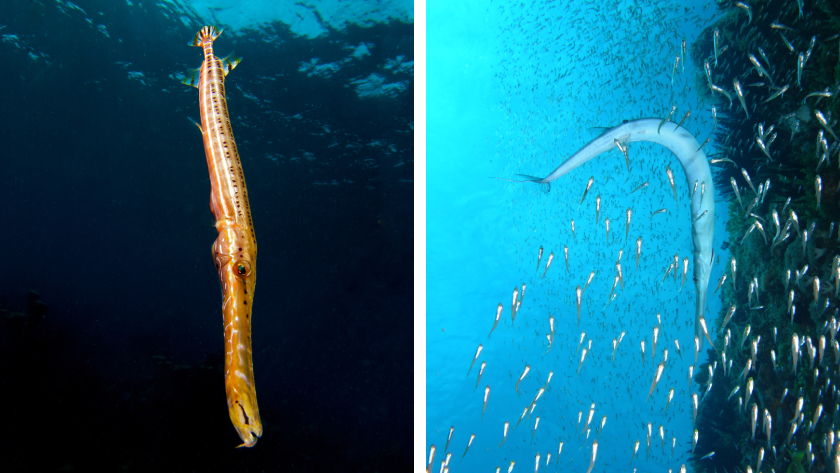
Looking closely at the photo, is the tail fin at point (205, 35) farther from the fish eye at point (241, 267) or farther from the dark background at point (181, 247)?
the dark background at point (181, 247)

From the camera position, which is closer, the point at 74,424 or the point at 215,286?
the point at 74,424

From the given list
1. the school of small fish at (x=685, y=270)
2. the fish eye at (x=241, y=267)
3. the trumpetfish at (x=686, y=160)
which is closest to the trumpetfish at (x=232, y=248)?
the fish eye at (x=241, y=267)

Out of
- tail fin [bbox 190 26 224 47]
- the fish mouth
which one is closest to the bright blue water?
the fish mouth

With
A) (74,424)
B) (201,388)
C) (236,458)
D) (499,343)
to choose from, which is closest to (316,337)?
(201,388)

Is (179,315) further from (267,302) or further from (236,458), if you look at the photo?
(236,458)

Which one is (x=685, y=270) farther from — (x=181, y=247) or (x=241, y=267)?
(x=181, y=247)

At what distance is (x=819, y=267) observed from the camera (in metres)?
5.21

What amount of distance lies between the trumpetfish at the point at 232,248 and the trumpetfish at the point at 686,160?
4467 mm

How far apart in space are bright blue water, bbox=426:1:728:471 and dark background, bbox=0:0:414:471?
15.4 ft

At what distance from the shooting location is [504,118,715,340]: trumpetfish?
507cm

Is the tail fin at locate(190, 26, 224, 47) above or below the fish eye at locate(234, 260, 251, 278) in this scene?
above

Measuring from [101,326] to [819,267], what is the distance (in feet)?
49.8

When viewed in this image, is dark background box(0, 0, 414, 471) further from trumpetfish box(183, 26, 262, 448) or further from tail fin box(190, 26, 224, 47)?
trumpetfish box(183, 26, 262, 448)

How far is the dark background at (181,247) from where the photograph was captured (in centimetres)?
624
